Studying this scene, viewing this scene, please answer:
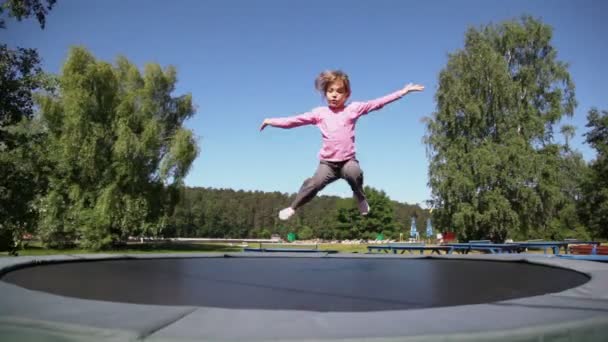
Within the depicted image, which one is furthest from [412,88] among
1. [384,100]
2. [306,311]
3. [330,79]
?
[306,311]

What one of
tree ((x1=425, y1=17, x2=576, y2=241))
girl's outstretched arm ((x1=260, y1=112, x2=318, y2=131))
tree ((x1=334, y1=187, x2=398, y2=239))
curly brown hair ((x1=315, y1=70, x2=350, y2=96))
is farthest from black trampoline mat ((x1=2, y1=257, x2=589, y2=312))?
tree ((x1=334, y1=187, x2=398, y2=239))

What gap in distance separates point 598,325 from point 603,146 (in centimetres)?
1879

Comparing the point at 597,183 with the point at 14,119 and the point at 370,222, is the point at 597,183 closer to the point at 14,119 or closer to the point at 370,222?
the point at 14,119

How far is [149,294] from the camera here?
1929 mm

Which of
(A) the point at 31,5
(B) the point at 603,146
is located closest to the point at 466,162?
(B) the point at 603,146

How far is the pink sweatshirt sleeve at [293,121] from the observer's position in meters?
3.21

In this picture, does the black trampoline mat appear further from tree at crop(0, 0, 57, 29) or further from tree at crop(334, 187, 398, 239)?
tree at crop(334, 187, 398, 239)

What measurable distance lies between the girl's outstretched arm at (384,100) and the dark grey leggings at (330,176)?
384mm

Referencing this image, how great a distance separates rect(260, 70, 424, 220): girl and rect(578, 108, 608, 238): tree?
16.8 meters

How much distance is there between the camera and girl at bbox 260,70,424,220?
9.80ft

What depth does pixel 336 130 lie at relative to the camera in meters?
3.03

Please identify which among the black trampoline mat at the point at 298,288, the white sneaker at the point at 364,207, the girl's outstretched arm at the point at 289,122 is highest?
the girl's outstretched arm at the point at 289,122

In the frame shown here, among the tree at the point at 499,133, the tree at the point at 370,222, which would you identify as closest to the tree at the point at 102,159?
the tree at the point at 499,133

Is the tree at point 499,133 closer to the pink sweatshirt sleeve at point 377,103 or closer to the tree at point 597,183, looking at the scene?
the tree at point 597,183
